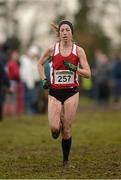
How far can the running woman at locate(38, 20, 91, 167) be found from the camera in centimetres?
1089

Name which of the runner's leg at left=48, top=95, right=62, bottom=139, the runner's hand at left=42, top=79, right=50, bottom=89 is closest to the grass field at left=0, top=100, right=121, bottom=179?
the runner's leg at left=48, top=95, right=62, bottom=139

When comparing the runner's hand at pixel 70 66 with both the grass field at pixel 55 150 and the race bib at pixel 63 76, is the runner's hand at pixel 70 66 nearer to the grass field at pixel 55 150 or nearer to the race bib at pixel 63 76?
the race bib at pixel 63 76

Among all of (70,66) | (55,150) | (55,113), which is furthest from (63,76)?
(55,150)

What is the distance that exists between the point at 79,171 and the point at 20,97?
563 inches

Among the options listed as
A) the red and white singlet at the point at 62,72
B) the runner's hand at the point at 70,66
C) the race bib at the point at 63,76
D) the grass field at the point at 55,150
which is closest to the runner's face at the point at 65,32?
the red and white singlet at the point at 62,72

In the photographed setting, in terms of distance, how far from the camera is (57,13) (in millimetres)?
58812

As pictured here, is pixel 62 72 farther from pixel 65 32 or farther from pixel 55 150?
pixel 55 150

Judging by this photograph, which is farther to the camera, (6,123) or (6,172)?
(6,123)

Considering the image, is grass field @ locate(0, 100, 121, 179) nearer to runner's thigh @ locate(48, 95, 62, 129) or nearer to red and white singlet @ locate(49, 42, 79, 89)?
runner's thigh @ locate(48, 95, 62, 129)

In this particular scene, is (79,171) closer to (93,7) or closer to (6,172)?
(6,172)

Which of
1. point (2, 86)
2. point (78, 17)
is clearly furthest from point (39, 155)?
point (78, 17)

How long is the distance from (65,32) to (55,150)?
11.4ft

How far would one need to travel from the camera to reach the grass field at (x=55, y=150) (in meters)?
10.3

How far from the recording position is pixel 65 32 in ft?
35.8
